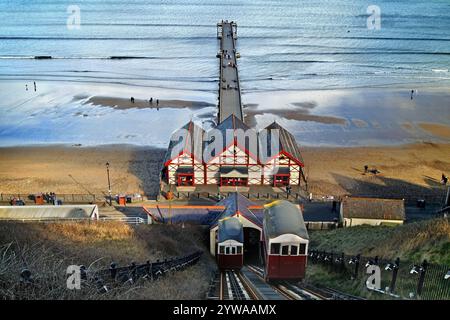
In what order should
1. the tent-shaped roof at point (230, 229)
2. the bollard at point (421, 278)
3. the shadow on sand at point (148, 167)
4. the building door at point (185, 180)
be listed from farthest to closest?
the shadow on sand at point (148, 167) → the building door at point (185, 180) → the tent-shaped roof at point (230, 229) → the bollard at point (421, 278)

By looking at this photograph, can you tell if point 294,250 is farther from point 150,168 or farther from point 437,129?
point 437,129

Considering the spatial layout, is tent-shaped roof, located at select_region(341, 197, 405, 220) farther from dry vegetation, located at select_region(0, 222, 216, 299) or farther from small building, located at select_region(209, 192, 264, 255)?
dry vegetation, located at select_region(0, 222, 216, 299)

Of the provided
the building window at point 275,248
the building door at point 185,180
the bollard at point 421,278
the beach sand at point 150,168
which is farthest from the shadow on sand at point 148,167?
the bollard at point 421,278

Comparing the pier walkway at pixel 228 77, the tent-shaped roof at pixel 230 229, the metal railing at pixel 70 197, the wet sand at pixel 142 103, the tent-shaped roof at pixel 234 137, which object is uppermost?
the pier walkway at pixel 228 77

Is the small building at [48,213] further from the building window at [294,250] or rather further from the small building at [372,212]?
the small building at [372,212]

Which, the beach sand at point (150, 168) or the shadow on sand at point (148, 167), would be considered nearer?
the shadow on sand at point (148, 167)

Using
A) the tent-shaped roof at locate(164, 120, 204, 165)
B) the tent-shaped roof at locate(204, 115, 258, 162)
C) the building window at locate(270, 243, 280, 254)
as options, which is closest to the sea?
the tent-shaped roof at locate(164, 120, 204, 165)

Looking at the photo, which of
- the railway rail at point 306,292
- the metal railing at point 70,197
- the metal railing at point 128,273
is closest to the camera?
the metal railing at point 128,273

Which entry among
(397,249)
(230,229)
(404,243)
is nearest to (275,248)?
(230,229)
